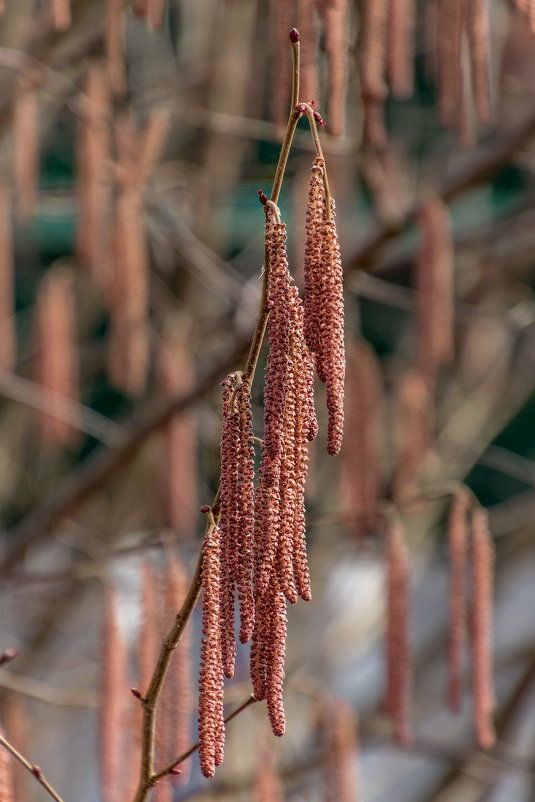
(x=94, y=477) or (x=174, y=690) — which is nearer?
(x=174, y=690)

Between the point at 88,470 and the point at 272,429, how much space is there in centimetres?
254

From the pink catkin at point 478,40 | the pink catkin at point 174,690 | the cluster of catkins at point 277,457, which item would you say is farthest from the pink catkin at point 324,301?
the pink catkin at point 478,40

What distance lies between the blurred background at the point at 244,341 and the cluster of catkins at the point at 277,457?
0.96 m

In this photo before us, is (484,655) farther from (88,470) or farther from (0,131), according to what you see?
(0,131)

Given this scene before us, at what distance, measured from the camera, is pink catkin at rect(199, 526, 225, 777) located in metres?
1.65

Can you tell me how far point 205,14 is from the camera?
6.21 meters

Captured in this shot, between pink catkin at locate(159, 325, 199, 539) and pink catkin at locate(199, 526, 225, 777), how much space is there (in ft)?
7.75

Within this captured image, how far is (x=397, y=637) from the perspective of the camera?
10.2 ft

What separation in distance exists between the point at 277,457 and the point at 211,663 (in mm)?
309

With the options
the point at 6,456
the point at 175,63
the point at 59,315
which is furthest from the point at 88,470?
the point at 175,63

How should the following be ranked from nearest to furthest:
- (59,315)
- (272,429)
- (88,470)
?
(272,429) < (88,470) < (59,315)

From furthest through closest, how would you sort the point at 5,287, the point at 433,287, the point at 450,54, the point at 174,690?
the point at 5,287
the point at 433,287
the point at 450,54
the point at 174,690

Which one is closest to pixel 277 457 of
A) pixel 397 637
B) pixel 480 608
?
pixel 480 608

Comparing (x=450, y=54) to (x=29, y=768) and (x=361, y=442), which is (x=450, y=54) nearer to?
(x=361, y=442)
